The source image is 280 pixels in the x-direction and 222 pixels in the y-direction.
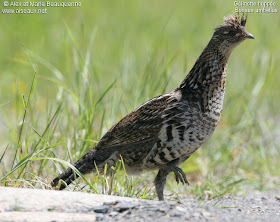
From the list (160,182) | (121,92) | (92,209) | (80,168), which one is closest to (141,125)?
(160,182)

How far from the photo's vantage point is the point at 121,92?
6.86 m

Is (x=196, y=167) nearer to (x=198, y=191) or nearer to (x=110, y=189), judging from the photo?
(x=198, y=191)

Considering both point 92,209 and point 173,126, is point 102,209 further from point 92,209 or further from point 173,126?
point 173,126

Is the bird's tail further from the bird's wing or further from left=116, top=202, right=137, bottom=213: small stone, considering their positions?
left=116, top=202, right=137, bottom=213: small stone

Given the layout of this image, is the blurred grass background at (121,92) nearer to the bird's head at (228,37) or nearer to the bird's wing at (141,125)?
the bird's wing at (141,125)

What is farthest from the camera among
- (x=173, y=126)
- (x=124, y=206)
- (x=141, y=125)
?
(x=141, y=125)

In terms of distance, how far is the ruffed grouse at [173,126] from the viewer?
17.3 ft

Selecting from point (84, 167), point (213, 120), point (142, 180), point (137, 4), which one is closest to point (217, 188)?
point (142, 180)

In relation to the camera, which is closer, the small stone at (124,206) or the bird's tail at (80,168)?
the small stone at (124,206)

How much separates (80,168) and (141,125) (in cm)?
80

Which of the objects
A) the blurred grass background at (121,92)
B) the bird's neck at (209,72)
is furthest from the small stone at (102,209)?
the bird's neck at (209,72)

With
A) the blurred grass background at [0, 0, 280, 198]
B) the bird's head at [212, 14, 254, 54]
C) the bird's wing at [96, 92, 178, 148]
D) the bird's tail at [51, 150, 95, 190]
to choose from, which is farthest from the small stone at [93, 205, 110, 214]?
the bird's head at [212, 14, 254, 54]

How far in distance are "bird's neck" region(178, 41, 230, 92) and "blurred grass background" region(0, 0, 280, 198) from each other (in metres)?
0.74

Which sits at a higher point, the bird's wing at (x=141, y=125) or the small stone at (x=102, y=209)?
the bird's wing at (x=141, y=125)
